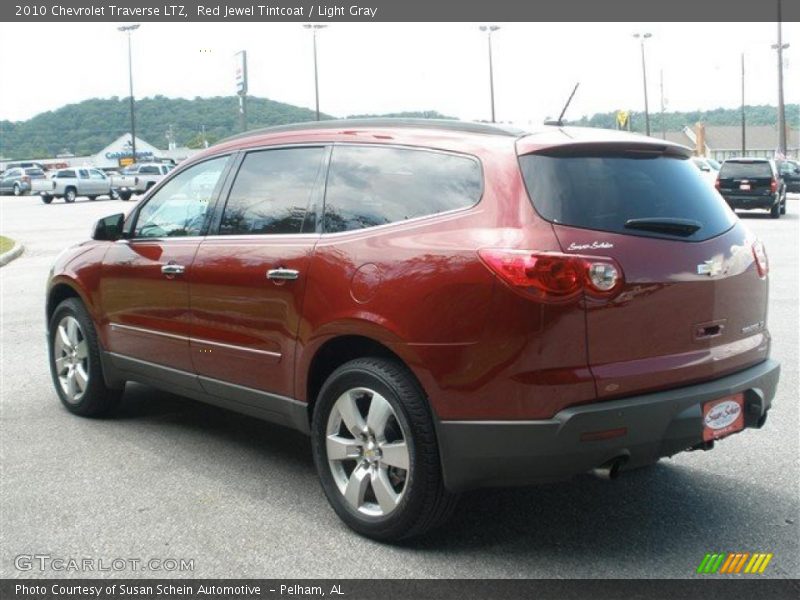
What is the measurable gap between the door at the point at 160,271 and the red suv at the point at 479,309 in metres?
0.42

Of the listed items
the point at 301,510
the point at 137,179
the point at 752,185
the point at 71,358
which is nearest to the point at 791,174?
the point at 752,185

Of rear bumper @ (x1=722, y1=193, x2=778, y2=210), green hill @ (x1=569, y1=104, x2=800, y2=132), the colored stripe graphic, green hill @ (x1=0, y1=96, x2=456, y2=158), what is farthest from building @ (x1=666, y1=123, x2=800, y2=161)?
the colored stripe graphic

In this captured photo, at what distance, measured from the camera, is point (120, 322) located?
19.3 ft

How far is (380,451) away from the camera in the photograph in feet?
13.3

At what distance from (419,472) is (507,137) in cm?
147

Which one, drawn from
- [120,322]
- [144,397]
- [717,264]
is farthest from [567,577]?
[144,397]

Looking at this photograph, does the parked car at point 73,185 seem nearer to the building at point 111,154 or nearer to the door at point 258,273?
the building at point 111,154

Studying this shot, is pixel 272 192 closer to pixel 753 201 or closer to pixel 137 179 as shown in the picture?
pixel 753 201

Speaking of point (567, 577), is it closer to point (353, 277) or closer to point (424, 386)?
point (424, 386)

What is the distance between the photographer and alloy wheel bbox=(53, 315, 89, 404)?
6.30 metres

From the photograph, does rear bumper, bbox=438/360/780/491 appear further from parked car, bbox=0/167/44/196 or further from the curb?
parked car, bbox=0/167/44/196

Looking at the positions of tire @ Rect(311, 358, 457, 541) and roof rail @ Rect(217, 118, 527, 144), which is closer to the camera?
tire @ Rect(311, 358, 457, 541)

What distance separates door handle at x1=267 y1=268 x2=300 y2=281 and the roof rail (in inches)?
31.7

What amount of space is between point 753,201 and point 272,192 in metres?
24.5
